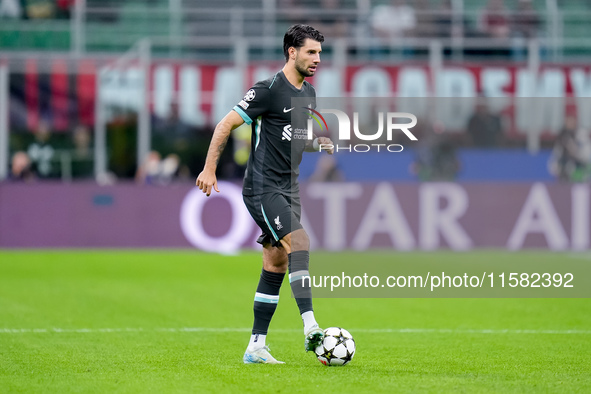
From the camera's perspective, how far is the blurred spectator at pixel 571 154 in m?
17.9

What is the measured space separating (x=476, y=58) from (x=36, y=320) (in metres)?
13.2

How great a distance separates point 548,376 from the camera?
6.07 meters

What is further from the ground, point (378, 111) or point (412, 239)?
point (378, 111)

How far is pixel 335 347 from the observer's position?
631 cm

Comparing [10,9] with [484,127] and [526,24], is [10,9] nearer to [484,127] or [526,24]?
[484,127]

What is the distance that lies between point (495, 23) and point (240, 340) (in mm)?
14456

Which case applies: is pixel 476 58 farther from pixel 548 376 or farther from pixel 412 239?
pixel 548 376

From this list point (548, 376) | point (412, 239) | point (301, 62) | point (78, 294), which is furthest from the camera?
point (412, 239)

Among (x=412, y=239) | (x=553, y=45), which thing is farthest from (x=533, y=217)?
(x=553, y=45)

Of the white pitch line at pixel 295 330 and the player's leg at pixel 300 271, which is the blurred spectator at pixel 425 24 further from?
the player's leg at pixel 300 271

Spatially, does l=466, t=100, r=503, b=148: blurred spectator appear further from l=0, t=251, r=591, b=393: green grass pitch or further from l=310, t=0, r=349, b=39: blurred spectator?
l=0, t=251, r=591, b=393: green grass pitch

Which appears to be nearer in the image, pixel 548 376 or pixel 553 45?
pixel 548 376

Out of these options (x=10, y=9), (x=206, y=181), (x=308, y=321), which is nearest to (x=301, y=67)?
(x=206, y=181)

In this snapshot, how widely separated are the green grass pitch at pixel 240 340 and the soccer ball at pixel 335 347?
11cm
